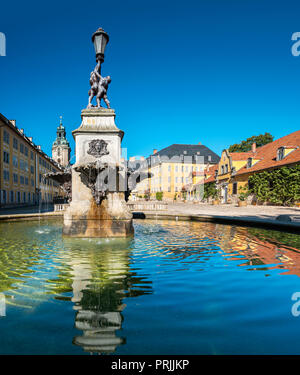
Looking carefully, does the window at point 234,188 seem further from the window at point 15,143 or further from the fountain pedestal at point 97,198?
the window at point 15,143

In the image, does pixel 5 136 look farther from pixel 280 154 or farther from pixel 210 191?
pixel 280 154

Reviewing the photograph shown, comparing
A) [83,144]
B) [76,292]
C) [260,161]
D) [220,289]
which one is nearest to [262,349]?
[220,289]

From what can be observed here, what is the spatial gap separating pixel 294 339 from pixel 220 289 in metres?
1.24

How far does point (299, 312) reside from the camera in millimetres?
2697

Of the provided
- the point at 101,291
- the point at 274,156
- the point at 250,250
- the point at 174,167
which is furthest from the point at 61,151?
the point at 101,291

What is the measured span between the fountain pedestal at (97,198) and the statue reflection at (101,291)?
163 centimetres

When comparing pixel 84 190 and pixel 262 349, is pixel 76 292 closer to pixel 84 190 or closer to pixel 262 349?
pixel 262 349

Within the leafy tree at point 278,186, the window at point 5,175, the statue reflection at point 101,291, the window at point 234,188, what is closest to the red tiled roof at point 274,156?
the leafy tree at point 278,186

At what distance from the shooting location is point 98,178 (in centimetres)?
744

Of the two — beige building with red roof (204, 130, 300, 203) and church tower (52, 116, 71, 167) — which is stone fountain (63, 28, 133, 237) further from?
church tower (52, 116, 71, 167)

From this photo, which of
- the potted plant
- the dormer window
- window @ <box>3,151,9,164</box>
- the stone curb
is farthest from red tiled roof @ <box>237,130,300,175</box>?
window @ <box>3,151,9,164</box>

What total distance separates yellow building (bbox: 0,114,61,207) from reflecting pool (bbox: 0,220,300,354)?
32.8 meters

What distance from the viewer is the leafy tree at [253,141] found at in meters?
57.2

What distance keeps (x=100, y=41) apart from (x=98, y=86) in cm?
159
